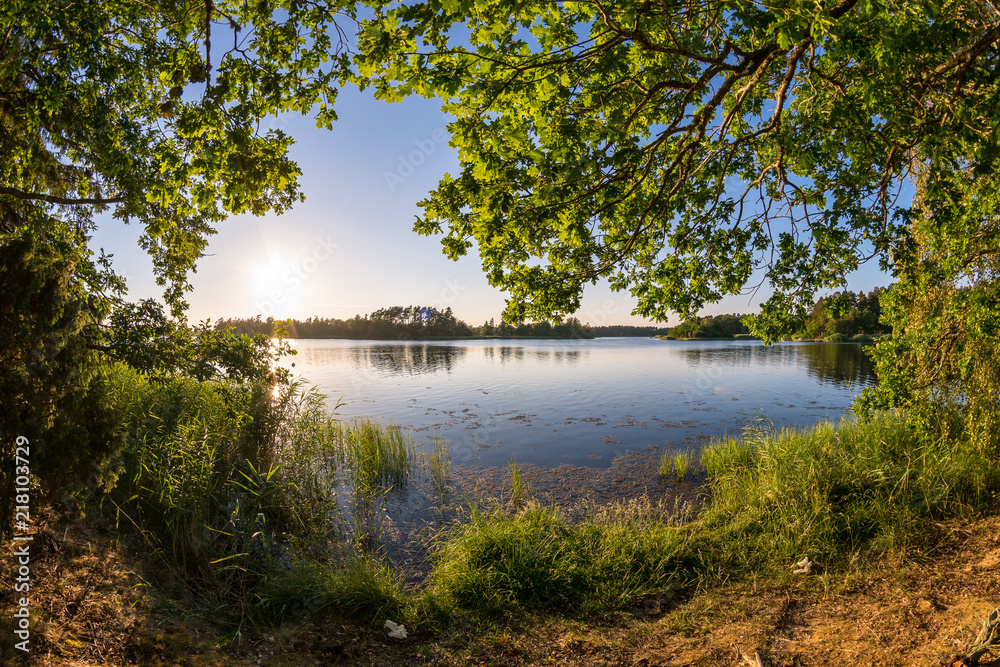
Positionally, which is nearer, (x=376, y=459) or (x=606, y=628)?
(x=606, y=628)

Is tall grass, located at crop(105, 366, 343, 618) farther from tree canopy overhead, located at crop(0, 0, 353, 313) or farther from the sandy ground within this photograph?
tree canopy overhead, located at crop(0, 0, 353, 313)

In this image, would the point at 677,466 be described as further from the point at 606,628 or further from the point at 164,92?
the point at 164,92

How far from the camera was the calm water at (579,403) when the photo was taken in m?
13.6

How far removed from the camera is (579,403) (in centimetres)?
1978

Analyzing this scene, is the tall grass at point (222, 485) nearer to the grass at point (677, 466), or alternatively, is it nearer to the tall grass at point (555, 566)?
the tall grass at point (555, 566)

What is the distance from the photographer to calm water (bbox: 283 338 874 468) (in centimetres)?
1365

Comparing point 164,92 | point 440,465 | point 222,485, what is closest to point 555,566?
point 222,485

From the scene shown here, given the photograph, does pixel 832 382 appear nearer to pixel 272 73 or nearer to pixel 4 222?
pixel 272 73

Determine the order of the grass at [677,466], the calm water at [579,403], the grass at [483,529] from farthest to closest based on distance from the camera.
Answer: the calm water at [579,403] < the grass at [677,466] < the grass at [483,529]

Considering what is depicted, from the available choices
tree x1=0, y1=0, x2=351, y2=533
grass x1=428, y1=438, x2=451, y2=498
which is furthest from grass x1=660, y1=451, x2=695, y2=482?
tree x1=0, y1=0, x2=351, y2=533

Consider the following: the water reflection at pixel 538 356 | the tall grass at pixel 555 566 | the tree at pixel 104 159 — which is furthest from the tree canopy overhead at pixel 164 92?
the water reflection at pixel 538 356

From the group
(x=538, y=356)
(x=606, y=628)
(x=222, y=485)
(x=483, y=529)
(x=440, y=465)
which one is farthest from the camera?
(x=538, y=356)

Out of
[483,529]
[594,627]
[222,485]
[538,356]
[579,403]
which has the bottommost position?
[579,403]

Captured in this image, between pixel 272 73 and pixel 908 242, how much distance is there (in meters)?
8.11
